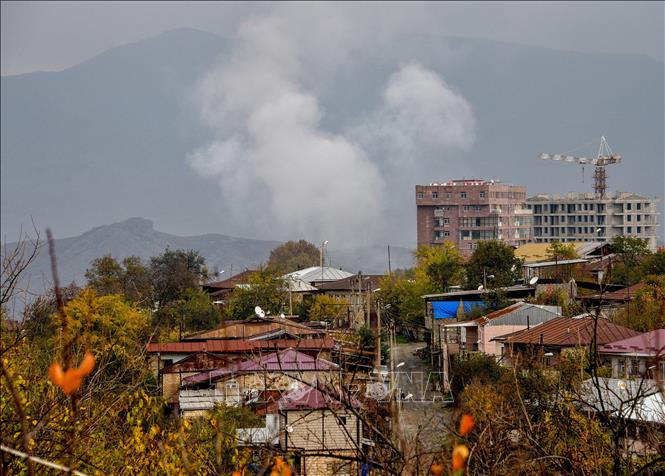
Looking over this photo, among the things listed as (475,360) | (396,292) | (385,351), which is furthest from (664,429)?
(396,292)

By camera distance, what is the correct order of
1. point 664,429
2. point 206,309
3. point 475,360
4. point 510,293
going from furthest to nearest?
point 206,309, point 510,293, point 475,360, point 664,429

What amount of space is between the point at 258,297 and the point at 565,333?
19339 millimetres

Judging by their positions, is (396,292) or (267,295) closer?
(267,295)

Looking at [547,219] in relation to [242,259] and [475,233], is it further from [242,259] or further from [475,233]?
[242,259]

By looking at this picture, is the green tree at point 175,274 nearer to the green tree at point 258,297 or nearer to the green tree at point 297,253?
the green tree at point 258,297

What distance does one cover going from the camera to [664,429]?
34.2ft

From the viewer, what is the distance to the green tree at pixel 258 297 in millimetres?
40562

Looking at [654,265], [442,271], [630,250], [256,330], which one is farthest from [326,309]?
[256,330]

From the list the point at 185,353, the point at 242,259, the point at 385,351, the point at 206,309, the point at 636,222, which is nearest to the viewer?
the point at 185,353

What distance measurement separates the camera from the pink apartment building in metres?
110

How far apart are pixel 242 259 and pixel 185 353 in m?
162

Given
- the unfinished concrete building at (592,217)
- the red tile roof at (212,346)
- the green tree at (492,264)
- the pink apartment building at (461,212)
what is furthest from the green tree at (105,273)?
the pink apartment building at (461,212)

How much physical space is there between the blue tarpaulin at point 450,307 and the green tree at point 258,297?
7.27 meters

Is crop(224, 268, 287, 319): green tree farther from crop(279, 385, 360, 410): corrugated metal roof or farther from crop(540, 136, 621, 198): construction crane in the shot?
crop(540, 136, 621, 198): construction crane
